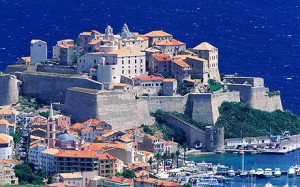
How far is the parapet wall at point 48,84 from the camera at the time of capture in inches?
5157

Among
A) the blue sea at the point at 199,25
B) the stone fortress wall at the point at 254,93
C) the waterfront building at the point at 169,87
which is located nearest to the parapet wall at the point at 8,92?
the waterfront building at the point at 169,87

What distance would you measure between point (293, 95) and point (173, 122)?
1987 cm

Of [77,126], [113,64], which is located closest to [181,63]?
[113,64]

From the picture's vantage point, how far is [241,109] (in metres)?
134

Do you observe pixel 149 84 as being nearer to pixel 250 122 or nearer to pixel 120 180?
pixel 250 122

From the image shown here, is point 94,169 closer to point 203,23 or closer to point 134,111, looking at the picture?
point 134,111

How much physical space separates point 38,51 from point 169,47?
28.4 feet

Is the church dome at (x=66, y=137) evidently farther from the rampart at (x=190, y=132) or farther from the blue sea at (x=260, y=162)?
the rampart at (x=190, y=132)

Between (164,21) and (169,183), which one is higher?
(164,21)

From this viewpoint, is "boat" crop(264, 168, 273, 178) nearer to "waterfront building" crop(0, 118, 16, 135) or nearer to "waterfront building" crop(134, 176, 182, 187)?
"waterfront building" crop(134, 176, 182, 187)

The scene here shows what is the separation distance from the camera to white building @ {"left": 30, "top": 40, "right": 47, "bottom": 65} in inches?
5364

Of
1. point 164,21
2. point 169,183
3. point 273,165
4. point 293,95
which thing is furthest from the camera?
point 164,21

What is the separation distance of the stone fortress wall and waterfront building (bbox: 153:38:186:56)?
12.5ft

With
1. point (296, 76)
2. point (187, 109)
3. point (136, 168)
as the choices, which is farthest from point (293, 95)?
point (136, 168)
